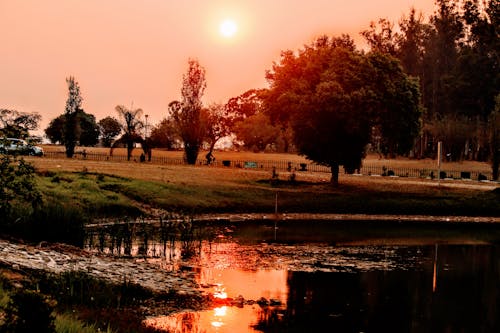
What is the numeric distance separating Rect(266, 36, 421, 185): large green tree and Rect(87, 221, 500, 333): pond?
1673 centimetres

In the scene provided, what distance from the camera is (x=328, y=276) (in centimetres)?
2614

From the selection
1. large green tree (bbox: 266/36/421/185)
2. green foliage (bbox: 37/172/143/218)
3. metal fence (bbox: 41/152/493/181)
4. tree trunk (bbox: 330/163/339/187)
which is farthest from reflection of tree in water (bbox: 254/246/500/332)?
metal fence (bbox: 41/152/493/181)

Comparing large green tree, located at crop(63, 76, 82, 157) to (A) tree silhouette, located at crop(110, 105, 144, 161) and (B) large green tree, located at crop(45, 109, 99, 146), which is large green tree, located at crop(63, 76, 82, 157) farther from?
(B) large green tree, located at crop(45, 109, 99, 146)

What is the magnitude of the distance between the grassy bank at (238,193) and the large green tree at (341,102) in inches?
150

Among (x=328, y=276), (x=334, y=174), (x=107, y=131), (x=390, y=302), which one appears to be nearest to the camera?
(x=390, y=302)

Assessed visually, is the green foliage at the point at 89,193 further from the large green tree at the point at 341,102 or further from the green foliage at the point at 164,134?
the green foliage at the point at 164,134

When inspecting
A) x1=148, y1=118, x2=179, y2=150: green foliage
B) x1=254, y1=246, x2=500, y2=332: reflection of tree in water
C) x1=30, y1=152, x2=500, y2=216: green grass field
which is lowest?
x1=254, y1=246, x2=500, y2=332: reflection of tree in water

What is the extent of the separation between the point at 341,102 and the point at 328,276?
3206 centimetres

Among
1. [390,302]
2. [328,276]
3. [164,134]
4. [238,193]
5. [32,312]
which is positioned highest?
[164,134]

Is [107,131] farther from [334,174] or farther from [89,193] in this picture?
[89,193]

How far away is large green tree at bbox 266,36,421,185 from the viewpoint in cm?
5709

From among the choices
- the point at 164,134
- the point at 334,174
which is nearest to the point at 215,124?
the point at 164,134

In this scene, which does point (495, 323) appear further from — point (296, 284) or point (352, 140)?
point (352, 140)

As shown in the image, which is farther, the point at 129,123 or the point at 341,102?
the point at 129,123
